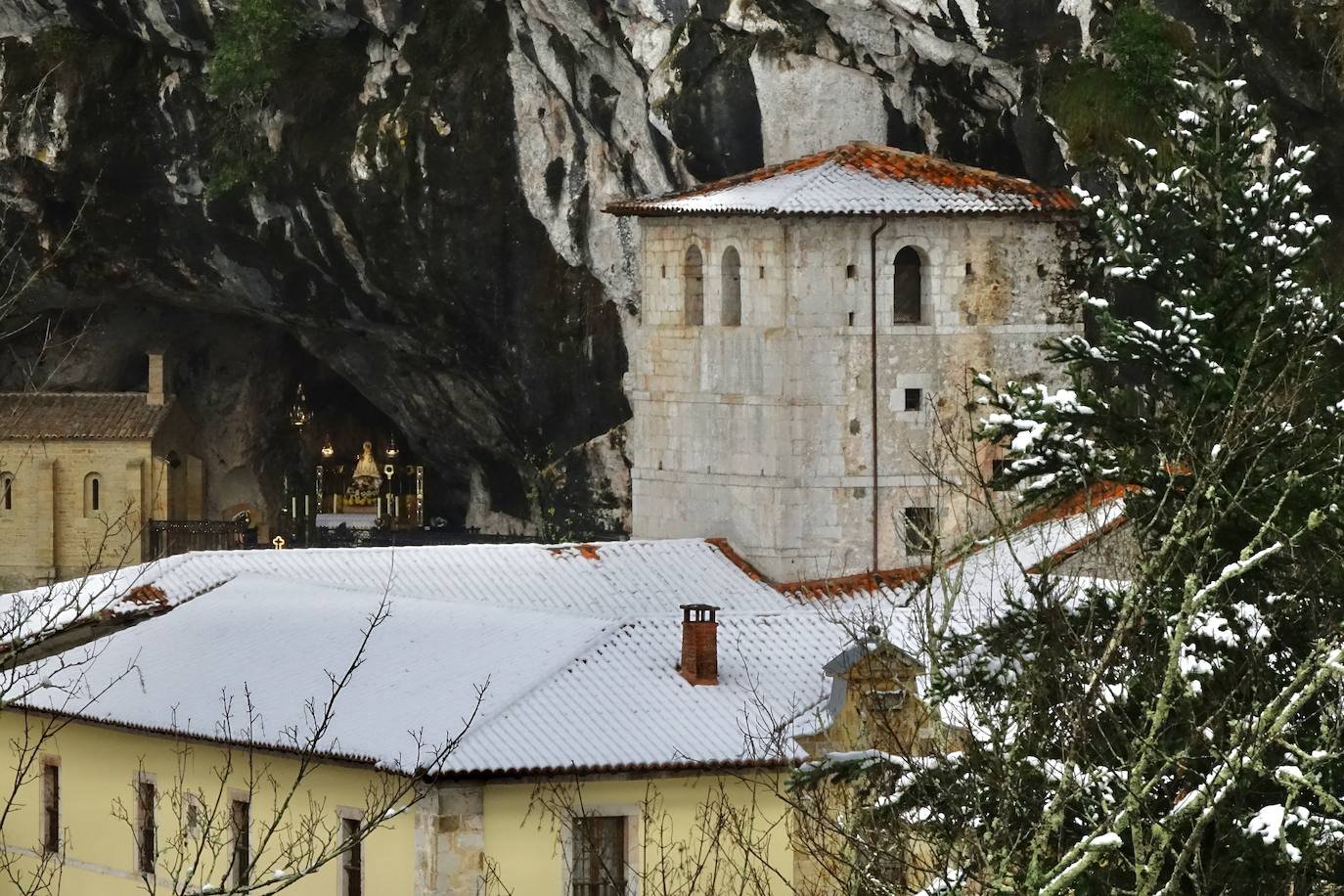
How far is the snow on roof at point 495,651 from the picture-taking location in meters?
33.5

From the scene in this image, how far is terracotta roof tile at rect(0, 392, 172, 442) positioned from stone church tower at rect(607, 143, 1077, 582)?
Result: 21.5m

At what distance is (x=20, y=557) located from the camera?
64.9m

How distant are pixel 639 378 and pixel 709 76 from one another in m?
4.61

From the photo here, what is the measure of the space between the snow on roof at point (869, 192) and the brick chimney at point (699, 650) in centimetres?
884

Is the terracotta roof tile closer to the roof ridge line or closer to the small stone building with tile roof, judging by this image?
the small stone building with tile roof

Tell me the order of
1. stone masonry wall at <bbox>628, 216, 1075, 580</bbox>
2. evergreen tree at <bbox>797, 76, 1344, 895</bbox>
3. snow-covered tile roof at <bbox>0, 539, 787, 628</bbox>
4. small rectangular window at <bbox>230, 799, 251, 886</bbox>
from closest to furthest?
evergreen tree at <bbox>797, 76, 1344, 895</bbox>
small rectangular window at <bbox>230, 799, 251, 886</bbox>
snow-covered tile roof at <bbox>0, 539, 787, 628</bbox>
stone masonry wall at <bbox>628, 216, 1075, 580</bbox>

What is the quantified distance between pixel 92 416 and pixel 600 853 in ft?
108

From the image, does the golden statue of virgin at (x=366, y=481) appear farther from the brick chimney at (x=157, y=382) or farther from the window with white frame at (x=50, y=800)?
the window with white frame at (x=50, y=800)

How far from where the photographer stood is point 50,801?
38.2 metres

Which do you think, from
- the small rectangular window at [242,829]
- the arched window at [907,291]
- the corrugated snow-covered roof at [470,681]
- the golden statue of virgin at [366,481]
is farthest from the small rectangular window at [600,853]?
the golden statue of virgin at [366,481]

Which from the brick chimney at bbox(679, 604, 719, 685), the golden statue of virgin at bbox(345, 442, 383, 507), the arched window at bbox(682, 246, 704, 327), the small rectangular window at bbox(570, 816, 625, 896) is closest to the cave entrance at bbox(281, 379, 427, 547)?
the golden statue of virgin at bbox(345, 442, 383, 507)

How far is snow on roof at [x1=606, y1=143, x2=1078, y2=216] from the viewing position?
42.7 metres

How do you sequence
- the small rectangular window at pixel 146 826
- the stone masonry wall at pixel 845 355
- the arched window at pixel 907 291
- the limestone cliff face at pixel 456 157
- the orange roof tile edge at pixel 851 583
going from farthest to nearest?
the limestone cliff face at pixel 456 157
the arched window at pixel 907 291
the stone masonry wall at pixel 845 355
the orange roof tile edge at pixel 851 583
the small rectangular window at pixel 146 826

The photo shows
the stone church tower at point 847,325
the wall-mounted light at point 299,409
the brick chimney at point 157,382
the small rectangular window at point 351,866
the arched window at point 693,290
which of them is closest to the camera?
the small rectangular window at point 351,866
